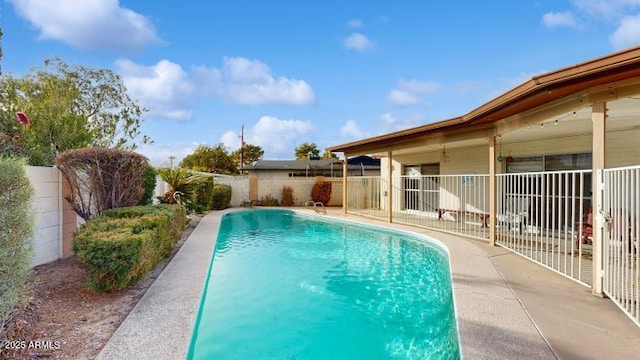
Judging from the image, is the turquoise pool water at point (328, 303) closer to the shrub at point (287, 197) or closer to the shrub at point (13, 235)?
the shrub at point (13, 235)

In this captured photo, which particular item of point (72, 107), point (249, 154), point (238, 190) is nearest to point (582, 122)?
point (238, 190)

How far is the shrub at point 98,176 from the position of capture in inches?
280

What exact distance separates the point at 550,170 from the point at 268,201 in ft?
50.9

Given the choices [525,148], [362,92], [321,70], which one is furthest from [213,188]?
[525,148]

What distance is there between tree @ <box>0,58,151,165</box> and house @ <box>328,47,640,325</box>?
427 inches

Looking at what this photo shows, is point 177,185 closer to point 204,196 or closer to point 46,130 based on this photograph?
point 204,196

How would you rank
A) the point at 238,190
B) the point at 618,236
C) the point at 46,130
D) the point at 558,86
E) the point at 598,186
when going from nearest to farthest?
the point at 618,236 < the point at 598,186 < the point at 558,86 < the point at 46,130 < the point at 238,190

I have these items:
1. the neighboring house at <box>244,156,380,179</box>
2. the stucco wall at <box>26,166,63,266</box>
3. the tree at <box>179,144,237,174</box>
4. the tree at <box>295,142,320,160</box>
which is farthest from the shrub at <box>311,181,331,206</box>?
the tree at <box>295,142,320,160</box>

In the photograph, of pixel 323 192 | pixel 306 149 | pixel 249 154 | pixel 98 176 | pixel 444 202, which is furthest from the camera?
pixel 306 149

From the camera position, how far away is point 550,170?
11.0 meters

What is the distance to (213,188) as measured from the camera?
1903cm

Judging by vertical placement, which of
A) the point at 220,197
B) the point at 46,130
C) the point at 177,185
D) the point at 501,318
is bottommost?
the point at 501,318

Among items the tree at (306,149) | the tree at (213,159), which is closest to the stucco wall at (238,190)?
the tree at (213,159)

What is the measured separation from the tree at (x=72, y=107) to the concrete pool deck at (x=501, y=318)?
734cm
